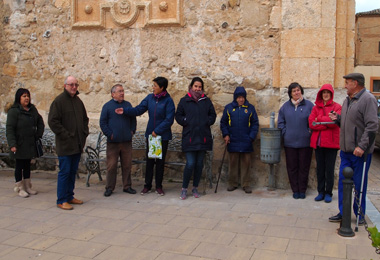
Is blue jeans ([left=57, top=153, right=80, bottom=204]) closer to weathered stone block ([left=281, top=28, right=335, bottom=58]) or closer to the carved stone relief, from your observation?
the carved stone relief

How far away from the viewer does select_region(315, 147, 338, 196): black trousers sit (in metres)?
5.55

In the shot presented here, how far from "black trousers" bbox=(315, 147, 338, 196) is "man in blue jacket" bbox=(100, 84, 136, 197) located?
2.69 m

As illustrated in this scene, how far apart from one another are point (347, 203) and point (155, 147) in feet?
8.92

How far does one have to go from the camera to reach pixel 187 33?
670 cm

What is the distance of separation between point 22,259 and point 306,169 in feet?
12.8

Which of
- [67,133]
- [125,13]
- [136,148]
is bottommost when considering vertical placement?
[136,148]

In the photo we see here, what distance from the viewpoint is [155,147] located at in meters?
5.81

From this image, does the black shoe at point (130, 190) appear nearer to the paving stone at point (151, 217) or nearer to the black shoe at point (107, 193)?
the black shoe at point (107, 193)

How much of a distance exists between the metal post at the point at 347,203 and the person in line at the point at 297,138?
5.13 ft

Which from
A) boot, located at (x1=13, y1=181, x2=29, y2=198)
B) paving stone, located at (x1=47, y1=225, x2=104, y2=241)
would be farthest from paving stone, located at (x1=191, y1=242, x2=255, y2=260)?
boot, located at (x1=13, y1=181, x2=29, y2=198)

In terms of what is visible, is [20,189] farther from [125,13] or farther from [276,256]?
[276,256]

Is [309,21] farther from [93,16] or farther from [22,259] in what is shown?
[22,259]

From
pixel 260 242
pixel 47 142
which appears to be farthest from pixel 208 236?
pixel 47 142

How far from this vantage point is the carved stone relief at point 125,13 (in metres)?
6.74
